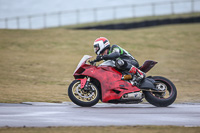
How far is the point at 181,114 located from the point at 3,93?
20.6 feet

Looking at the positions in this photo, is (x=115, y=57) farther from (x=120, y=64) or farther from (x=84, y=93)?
(x=84, y=93)

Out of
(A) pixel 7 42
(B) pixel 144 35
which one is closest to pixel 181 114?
(A) pixel 7 42

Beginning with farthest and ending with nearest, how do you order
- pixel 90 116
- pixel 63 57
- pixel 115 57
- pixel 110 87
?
pixel 63 57, pixel 115 57, pixel 110 87, pixel 90 116

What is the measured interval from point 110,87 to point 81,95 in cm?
72

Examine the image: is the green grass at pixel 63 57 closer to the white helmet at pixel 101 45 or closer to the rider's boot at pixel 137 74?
the white helmet at pixel 101 45

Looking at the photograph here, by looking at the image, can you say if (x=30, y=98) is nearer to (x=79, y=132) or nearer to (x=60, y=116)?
(x=60, y=116)

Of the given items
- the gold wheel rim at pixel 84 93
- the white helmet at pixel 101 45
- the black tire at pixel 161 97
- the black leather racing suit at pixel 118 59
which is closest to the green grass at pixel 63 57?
the gold wheel rim at pixel 84 93

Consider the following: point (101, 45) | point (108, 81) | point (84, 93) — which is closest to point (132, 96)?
point (108, 81)

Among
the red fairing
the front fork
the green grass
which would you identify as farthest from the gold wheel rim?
the green grass

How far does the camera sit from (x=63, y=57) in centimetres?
2400

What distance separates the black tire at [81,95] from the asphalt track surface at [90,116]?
18cm

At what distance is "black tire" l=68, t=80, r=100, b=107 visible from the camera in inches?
387

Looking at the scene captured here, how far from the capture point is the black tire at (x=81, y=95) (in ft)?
32.3

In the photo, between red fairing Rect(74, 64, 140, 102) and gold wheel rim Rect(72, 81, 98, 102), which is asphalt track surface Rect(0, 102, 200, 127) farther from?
red fairing Rect(74, 64, 140, 102)
